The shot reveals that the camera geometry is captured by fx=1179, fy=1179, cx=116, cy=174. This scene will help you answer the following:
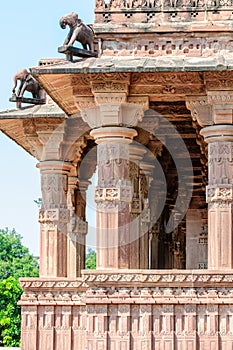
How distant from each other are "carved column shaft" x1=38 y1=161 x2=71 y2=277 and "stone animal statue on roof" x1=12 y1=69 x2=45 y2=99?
4.57 feet

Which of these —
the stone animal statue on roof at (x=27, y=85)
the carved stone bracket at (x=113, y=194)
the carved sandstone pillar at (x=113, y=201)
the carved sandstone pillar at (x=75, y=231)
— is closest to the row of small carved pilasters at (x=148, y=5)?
the carved sandstone pillar at (x=113, y=201)

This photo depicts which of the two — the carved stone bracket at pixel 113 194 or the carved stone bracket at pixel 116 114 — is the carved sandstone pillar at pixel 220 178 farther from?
the carved stone bracket at pixel 113 194

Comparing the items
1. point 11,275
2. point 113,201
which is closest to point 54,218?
point 113,201

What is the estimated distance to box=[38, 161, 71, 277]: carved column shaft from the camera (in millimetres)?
22219

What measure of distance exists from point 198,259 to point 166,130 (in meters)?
8.02

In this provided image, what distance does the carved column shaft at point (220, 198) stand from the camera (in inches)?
722

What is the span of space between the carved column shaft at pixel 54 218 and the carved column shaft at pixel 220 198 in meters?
4.43

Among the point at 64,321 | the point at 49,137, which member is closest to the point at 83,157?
the point at 49,137

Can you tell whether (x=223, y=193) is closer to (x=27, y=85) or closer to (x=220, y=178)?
(x=220, y=178)

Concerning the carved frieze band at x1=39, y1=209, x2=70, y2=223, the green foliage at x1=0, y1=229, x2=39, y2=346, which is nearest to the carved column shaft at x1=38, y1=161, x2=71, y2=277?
the carved frieze band at x1=39, y1=209, x2=70, y2=223

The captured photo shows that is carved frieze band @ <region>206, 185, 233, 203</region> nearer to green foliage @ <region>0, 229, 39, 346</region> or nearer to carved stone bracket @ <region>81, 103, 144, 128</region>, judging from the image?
carved stone bracket @ <region>81, 103, 144, 128</region>

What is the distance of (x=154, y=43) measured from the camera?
62.4 feet

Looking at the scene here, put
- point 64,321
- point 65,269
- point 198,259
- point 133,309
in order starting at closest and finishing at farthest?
point 133,309 → point 64,321 → point 65,269 → point 198,259

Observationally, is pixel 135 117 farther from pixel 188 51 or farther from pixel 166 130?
pixel 166 130
